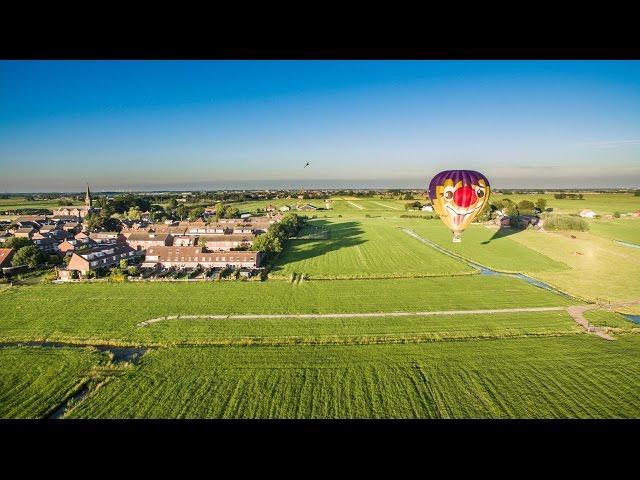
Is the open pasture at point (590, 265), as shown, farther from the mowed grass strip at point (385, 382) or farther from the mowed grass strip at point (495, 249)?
the mowed grass strip at point (385, 382)

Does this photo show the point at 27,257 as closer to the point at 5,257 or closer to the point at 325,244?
the point at 5,257

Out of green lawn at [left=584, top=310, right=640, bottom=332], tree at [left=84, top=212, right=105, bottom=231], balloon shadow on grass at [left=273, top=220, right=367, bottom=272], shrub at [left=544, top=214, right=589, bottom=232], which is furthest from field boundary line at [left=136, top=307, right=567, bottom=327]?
tree at [left=84, top=212, right=105, bottom=231]

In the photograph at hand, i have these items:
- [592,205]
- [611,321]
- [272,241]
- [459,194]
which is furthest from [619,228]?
[272,241]

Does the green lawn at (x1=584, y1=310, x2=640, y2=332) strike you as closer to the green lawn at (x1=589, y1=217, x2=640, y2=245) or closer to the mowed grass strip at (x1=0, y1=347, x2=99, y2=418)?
the mowed grass strip at (x1=0, y1=347, x2=99, y2=418)
